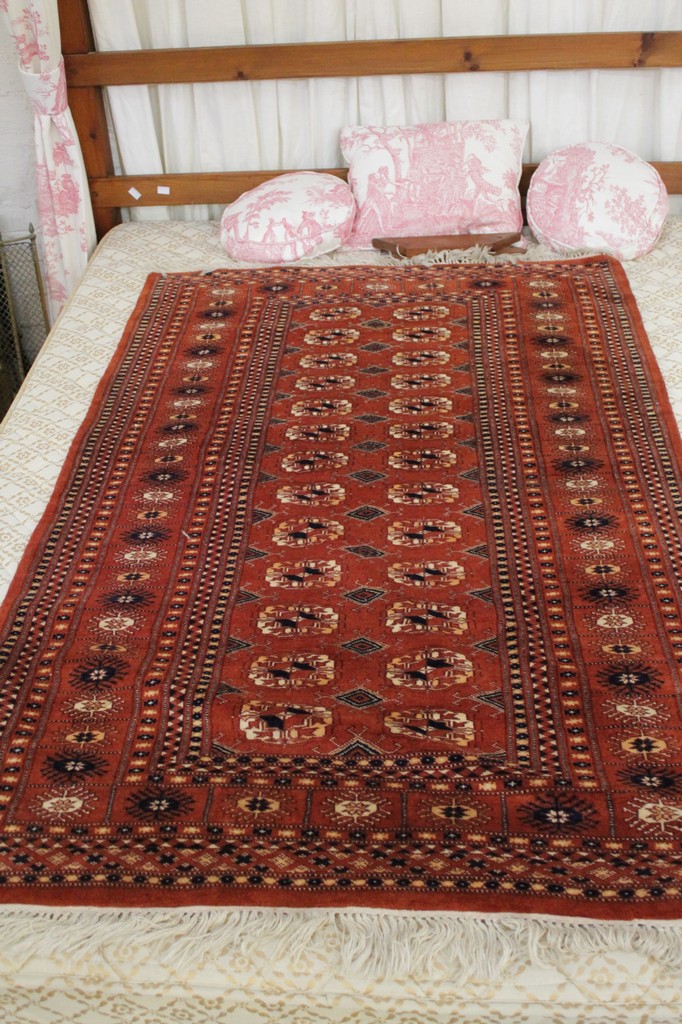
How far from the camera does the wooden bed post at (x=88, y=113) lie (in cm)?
315

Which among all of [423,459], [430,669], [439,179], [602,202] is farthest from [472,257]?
[430,669]

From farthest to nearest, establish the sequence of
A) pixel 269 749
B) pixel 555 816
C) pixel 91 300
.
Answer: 1. pixel 91 300
2. pixel 269 749
3. pixel 555 816

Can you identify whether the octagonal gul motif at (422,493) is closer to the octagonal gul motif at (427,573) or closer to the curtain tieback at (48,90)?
the octagonal gul motif at (427,573)

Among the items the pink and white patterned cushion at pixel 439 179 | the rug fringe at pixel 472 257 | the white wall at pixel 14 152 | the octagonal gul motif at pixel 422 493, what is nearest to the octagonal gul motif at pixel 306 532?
the octagonal gul motif at pixel 422 493

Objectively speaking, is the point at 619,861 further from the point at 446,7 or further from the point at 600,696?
the point at 446,7

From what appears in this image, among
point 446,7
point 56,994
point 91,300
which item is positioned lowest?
point 56,994

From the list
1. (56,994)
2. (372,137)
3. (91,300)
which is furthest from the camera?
(372,137)

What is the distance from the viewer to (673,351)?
2.60 metres

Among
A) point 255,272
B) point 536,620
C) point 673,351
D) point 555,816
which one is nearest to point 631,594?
point 536,620

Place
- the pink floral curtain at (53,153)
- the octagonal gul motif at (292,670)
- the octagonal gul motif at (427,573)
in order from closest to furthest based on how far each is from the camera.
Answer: the octagonal gul motif at (292,670)
the octagonal gul motif at (427,573)
the pink floral curtain at (53,153)

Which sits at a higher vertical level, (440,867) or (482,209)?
(482,209)

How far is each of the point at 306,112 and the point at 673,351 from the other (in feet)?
4.53

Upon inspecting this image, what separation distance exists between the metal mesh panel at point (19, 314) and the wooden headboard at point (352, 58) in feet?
1.62

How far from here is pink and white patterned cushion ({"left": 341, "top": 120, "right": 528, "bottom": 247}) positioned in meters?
3.13
